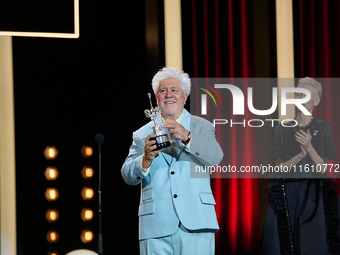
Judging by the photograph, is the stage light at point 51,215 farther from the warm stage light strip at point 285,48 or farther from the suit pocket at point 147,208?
the warm stage light strip at point 285,48

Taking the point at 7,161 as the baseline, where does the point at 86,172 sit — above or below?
below

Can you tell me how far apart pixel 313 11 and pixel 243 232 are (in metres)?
2.00

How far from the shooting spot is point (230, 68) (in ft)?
12.5

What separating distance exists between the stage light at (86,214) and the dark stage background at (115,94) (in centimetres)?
4

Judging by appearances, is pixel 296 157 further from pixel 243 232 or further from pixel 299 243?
pixel 243 232

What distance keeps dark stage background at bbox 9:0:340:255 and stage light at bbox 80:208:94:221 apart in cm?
4

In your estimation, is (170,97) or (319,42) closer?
(170,97)

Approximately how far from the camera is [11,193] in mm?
3686

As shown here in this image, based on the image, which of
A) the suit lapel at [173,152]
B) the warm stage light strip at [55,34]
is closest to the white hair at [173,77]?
the suit lapel at [173,152]

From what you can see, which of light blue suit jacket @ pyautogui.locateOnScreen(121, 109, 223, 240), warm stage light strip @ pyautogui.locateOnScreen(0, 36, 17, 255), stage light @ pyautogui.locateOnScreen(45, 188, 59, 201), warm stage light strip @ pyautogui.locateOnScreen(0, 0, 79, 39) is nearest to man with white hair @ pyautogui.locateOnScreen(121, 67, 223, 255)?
light blue suit jacket @ pyautogui.locateOnScreen(121, 109, 223, 240)

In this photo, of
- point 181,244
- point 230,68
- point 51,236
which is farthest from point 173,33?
point 181,244

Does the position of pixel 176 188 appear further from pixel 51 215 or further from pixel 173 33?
pixel 173 33

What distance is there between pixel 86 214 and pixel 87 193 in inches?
6.8

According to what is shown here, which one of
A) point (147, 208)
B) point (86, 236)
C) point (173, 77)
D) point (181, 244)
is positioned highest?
point (173, 77)
